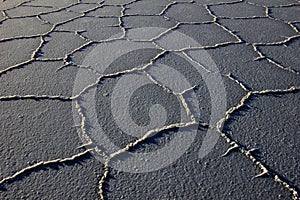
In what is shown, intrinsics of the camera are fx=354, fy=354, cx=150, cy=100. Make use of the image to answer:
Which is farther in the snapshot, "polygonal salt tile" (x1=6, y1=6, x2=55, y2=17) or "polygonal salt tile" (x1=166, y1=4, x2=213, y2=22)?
"polygonal salt tile" (x1=6, y1=6, x2=55, y2=17)

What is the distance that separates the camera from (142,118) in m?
1.53

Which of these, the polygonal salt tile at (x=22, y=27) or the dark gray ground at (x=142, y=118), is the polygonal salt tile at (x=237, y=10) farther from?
the polygonal salt tile at (x=22, y=27)

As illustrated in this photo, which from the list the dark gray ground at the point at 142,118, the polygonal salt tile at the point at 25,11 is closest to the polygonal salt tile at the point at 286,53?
the dark gray ground at the point at 142,118

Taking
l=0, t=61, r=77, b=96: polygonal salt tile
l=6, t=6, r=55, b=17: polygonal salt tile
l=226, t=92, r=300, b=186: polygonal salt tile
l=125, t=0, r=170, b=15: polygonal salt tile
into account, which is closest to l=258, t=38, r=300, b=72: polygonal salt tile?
l=226, t=92, r=300, b=186: polygonal salt tile

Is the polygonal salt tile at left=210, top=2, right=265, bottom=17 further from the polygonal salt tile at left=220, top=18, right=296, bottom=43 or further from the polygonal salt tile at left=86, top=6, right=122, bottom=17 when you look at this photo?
the polygonal salt tile at left=86, top=6, right=122, bottom=17

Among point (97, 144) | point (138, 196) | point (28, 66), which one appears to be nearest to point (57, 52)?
point (28, 66)

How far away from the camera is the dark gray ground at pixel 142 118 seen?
1201 mm

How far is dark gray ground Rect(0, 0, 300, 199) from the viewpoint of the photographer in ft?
3.94

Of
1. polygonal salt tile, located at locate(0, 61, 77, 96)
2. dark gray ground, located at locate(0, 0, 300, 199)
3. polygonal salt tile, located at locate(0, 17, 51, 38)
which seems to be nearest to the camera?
dark gray ground, located at locate(0, 0, 300, 199)

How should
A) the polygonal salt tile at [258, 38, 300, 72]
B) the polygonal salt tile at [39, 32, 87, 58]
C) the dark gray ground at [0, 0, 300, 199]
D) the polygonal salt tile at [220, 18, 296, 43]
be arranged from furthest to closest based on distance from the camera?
the polygonal salt tile at [220, 18, 296, 43] → the polygonal salt tile at [39, 32, 87, 58] → the polygonal salt tile at [258, 38, 300, 72] → the dark gray ground at [0, 0, 300, 199]

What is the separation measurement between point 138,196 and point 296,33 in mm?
1670

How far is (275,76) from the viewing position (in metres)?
1.81

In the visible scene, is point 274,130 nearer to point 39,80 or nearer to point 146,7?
point 39,80

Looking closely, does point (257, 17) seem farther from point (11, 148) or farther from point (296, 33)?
point (11, 148)
